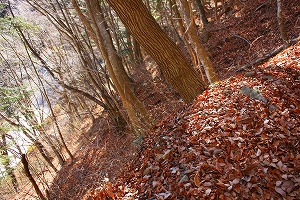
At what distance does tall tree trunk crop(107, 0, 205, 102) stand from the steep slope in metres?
0.47

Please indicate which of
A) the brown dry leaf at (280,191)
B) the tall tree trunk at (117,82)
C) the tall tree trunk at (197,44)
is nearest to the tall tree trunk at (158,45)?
the tall tree trunk at (197,44)

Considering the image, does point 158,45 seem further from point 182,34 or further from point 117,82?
point 182,34

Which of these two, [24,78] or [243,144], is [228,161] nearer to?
[243,144]

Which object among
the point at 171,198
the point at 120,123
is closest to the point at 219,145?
the point at 171,198

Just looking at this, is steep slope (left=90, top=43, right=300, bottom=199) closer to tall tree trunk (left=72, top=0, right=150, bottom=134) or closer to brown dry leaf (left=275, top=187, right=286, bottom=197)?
brown dry leaf (left=275, top=187, right=286, bottom=197)

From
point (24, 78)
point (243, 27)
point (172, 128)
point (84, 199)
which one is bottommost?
point (84, 199)

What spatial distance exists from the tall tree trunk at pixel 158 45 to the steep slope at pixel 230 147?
0.47 m

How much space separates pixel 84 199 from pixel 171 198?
4.33m

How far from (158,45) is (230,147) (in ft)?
8.68

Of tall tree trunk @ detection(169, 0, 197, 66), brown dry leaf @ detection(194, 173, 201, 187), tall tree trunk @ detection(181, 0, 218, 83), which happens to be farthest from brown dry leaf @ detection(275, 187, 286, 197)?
tall tree trunk @ detection(169, 0, 197, 66)

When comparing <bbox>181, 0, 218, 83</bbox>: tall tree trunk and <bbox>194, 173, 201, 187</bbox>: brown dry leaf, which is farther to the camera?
<bbox>181, 0, 218, 83</bbox>: tall tree trunk

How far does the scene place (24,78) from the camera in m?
14.6

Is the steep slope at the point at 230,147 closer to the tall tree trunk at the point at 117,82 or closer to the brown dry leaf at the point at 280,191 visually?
the brown dry leaf at the point at 280,191

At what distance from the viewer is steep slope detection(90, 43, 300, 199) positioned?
3.12 metres
